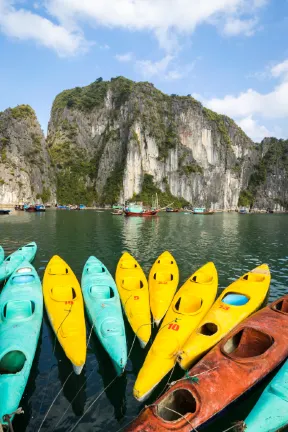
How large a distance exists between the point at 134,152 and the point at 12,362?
121356mm

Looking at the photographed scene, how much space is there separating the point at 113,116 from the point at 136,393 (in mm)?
141972

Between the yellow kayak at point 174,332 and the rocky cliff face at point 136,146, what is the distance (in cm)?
11265

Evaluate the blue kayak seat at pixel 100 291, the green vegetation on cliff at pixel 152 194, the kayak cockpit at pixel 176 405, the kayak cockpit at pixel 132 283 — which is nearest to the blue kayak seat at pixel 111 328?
the blue kayak seat at pixel 100 291

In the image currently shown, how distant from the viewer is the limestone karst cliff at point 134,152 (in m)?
120

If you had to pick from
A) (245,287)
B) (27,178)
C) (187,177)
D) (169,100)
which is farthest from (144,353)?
A: (169,100)

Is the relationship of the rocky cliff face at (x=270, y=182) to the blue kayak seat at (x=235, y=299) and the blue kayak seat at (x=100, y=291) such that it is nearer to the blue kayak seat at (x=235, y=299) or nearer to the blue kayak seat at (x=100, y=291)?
the blue kayak seat at (x=235, y=299)

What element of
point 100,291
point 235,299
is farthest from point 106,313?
point 235,299

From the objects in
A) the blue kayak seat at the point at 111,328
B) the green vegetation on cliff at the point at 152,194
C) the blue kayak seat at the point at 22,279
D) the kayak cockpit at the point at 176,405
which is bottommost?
the kayak cockpit at the point at 176,405

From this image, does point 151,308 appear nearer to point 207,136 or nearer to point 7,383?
point 7,383

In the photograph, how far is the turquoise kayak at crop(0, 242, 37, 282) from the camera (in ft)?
45.8

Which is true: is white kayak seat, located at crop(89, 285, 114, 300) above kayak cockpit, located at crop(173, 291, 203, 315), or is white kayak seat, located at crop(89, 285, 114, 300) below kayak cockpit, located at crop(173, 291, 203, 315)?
above

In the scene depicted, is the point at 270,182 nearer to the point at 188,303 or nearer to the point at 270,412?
the point at 188,303

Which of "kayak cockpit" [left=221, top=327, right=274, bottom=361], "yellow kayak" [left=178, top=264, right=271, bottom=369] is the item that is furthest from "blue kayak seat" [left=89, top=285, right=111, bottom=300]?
"kayak cockpit" [left=221, top=327, right=274, bottom=361]

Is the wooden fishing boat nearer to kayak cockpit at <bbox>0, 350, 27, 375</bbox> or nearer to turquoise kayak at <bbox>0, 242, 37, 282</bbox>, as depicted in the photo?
kayak cockpit at <bbox>0, 350, 27, 375</bbox>
